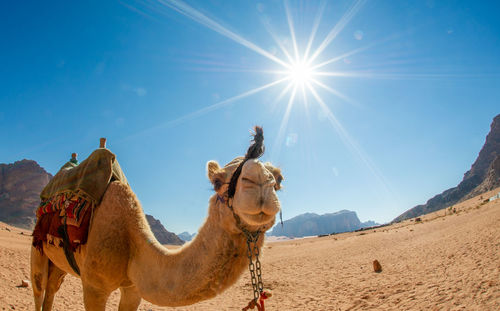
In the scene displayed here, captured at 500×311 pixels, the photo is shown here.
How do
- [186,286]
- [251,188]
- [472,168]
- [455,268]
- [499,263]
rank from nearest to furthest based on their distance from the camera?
1. [251,188]
2. [186,286]
3. [499,263]
4. [455,268]
5. [472,168]

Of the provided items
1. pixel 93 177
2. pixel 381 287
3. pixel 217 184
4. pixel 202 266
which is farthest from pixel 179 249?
pixel 381 287

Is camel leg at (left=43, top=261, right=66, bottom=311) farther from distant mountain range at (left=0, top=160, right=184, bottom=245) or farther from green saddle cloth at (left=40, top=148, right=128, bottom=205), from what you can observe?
distant mountain range at (left=0, top=160, right=184, bottom=245)

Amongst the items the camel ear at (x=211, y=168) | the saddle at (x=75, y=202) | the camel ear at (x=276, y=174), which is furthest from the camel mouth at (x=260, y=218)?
the saddle at (x=75, y=202)

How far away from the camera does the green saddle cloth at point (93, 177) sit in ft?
13.4

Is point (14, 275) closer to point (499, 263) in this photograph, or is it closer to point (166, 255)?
point (166, 255)

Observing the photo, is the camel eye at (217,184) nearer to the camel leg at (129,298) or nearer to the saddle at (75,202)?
the saddle at (75,202)

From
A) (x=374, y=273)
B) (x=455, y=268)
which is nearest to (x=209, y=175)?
(x=455, y=268)

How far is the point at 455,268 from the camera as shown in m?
8.91

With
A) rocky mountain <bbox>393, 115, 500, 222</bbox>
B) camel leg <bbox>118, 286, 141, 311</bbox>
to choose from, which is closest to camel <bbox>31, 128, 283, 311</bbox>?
camel leg <bbox>118, 286, 141, 311</bbox>

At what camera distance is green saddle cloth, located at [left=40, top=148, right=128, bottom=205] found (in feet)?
13.4

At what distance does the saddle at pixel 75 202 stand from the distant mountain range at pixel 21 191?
340 feet

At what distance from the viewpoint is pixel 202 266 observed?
231cm

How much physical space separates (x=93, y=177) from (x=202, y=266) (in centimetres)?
291

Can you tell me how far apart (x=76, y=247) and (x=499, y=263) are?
10.8 meters
